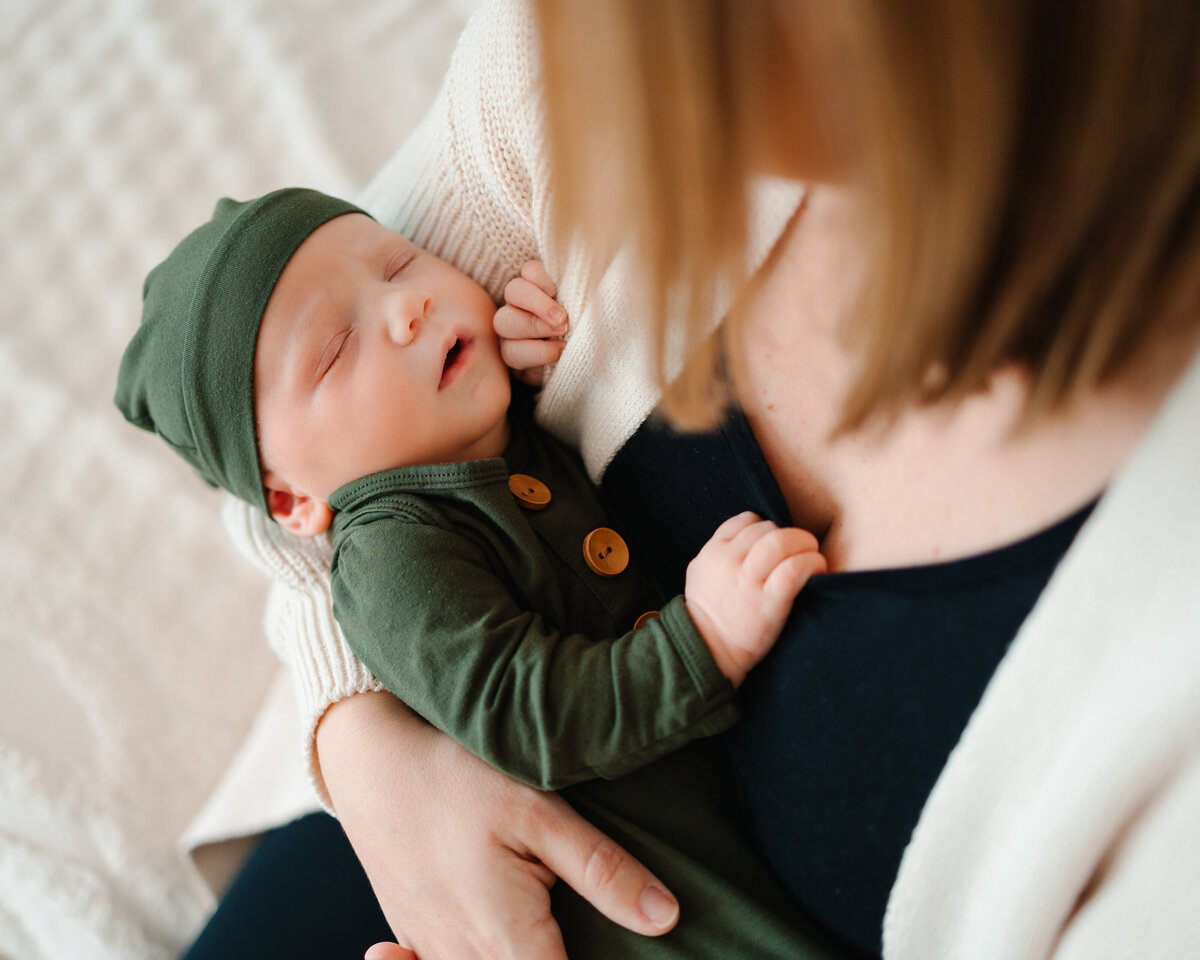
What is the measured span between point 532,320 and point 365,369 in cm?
18

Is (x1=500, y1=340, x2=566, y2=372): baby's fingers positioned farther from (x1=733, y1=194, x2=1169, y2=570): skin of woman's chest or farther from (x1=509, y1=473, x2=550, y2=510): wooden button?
(x1=733, y1=194, x2=1169, y2=570): skin of woman's chest

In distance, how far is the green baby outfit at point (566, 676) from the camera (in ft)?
2.36

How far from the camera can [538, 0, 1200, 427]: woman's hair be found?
41 cm

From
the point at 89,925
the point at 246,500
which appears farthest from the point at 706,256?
the point at 89,925

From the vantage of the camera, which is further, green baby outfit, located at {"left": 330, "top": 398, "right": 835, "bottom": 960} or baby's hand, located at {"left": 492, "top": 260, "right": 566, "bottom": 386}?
baby's hand, located at {"left": 492, "top": 260, "right": 566, "bottom": 386}

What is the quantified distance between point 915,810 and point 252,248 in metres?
0.81

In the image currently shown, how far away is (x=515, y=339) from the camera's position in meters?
0.91

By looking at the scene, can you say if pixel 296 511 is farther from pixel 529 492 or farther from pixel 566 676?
pixel 566 676

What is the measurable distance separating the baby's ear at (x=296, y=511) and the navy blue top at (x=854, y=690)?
41 centimetres

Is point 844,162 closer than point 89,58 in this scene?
Yes

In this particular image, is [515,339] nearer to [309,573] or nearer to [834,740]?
[309,573]

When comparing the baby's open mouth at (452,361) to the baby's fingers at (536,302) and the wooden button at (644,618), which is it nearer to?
the baby's fingers at (536,302)

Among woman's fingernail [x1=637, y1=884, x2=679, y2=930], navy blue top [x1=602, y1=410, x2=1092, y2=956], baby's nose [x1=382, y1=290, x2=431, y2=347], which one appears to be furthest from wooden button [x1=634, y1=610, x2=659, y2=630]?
baby's nose [x1=382, y1=290, x2=431, y2=347]

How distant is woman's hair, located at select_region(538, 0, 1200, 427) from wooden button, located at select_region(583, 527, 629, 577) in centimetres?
39
